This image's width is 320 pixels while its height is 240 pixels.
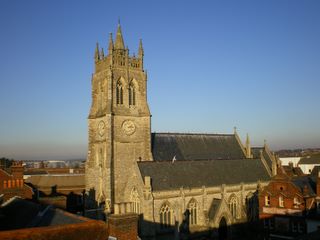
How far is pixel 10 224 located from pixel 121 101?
30.1 metres

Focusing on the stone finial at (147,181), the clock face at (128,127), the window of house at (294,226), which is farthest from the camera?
the clock face at (128,127)

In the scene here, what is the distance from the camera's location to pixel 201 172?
159 feet

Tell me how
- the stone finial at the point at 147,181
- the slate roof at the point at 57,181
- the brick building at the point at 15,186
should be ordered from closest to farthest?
the brick building at the point at 15,186 < the stone finial at the point at 147,181 < the slate roof at the point at 57,181

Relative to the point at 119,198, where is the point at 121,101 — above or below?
above

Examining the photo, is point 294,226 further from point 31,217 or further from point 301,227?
point 31,217

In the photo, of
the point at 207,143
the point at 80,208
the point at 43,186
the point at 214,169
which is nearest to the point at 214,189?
the point at 214,169

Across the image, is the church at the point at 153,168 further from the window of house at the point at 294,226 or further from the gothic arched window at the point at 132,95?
the window of house at the point at 294,226

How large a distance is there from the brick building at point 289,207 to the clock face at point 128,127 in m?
18.6

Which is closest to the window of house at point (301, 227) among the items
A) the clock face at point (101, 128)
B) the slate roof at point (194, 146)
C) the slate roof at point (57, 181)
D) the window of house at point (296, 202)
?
the window of house at point (296, 202)

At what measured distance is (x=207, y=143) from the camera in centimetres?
5775

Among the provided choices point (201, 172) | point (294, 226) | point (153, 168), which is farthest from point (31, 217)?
point (201, 172)

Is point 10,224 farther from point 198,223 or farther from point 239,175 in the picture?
point 239,175

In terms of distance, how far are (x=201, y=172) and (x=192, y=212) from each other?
237 inches

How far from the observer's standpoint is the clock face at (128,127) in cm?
5027
